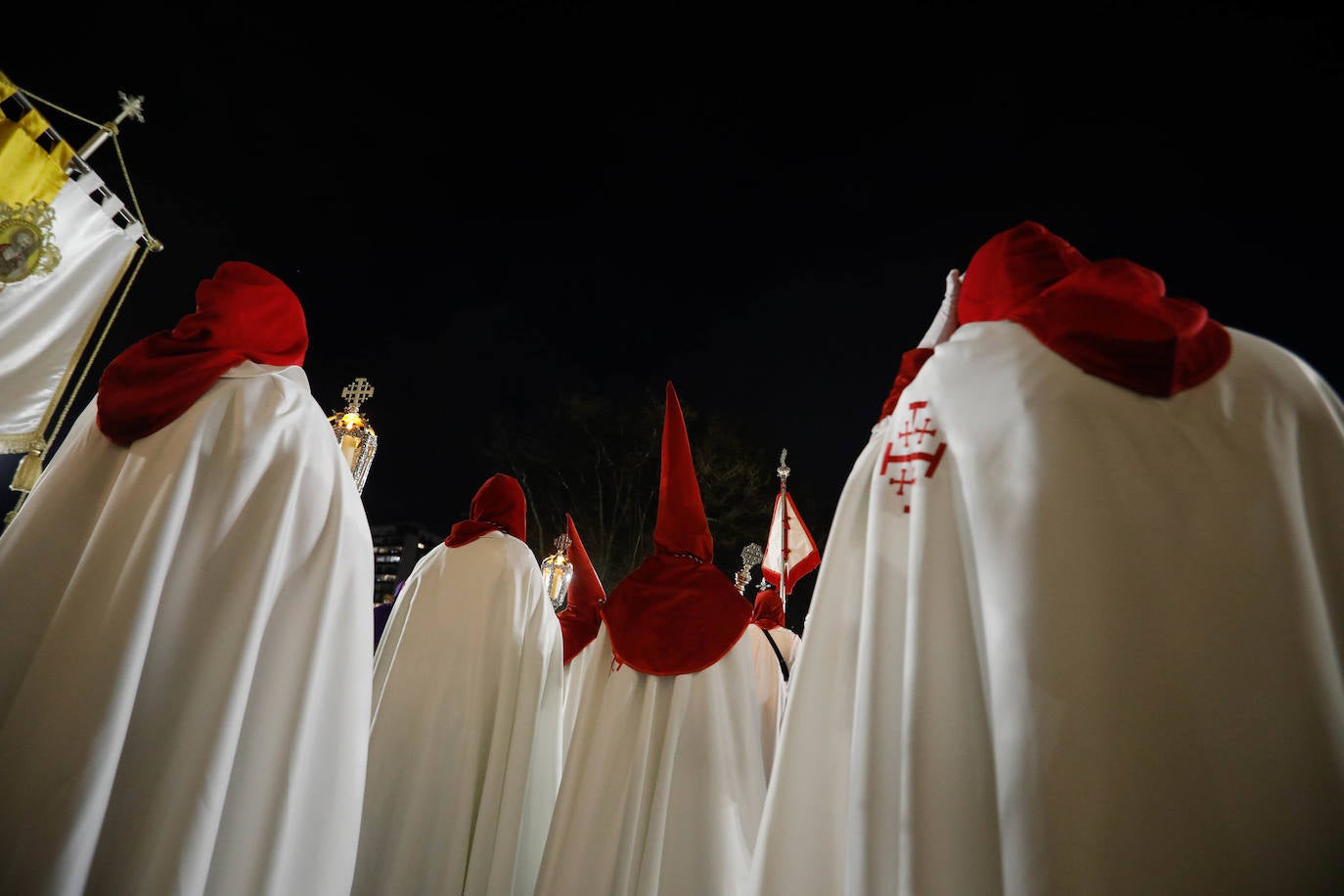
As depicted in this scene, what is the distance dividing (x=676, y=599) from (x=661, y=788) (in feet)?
3.15

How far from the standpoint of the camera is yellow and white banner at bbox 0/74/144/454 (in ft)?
13.3

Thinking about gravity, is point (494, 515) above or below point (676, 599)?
above

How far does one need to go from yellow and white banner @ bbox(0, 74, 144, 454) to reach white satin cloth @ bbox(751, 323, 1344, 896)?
16.6 ft

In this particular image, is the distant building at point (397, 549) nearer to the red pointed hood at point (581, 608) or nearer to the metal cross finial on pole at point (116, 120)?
the red pointed hood at point (581, 608)

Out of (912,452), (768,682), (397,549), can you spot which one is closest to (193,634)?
(912,452)

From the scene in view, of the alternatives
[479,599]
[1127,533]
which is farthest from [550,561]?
[1127,533]

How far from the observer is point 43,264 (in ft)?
14.0

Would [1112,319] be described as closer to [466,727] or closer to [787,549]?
[466,727]

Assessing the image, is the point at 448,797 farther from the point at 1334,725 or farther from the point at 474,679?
the point at 1334,725

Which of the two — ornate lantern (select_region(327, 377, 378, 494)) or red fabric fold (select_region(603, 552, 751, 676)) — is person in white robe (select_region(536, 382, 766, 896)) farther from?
ornate lantern (select_region(327, 377, 378, 494))

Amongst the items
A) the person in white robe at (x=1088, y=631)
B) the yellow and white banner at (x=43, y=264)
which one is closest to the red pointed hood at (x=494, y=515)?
the yellow and white banner at (x=43, y=264)

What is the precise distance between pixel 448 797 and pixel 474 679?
63cm

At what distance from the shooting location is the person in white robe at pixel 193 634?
1.63m

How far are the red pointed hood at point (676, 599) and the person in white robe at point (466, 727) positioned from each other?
2.40ft
